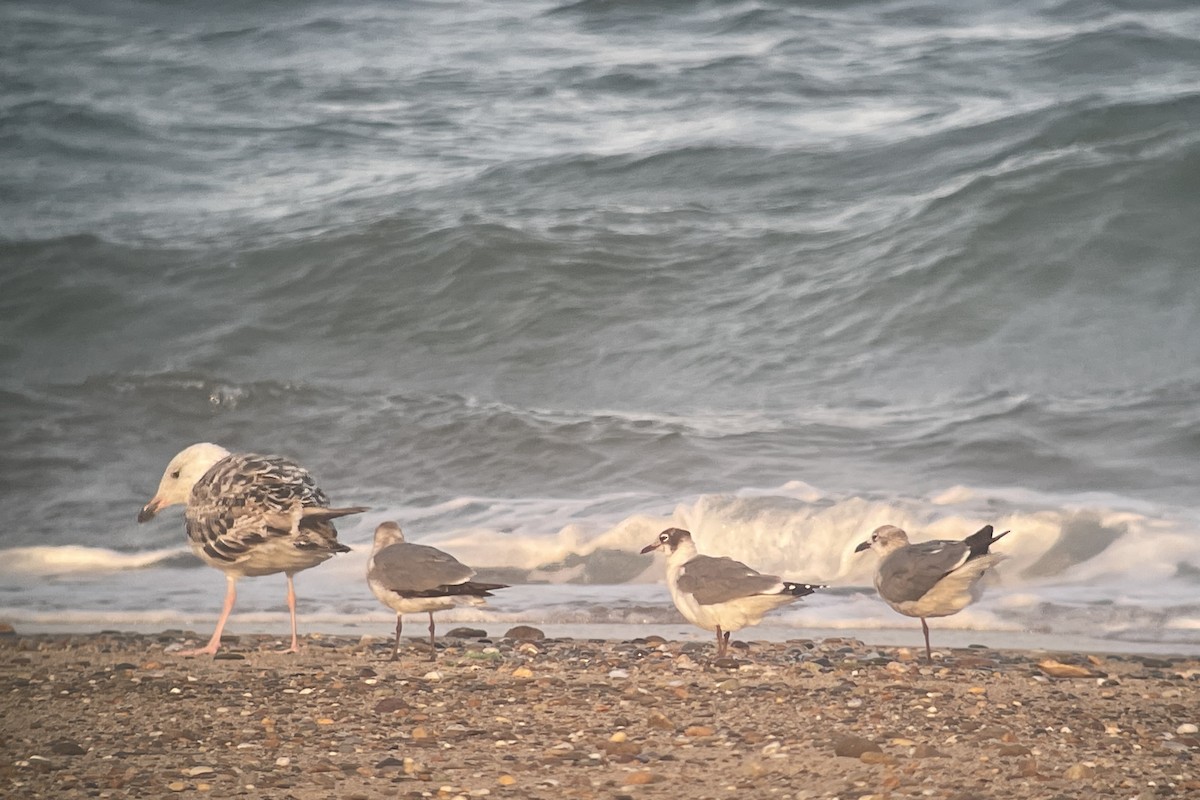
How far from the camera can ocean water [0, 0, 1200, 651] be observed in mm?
8383

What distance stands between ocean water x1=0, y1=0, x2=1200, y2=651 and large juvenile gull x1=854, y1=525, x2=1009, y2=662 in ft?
2.69

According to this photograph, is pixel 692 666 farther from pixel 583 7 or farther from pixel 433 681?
pixel 583 7

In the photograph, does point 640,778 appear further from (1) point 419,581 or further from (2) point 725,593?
(1) point 419,581

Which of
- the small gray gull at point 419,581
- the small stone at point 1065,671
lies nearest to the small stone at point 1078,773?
the small stone at point 1065,671

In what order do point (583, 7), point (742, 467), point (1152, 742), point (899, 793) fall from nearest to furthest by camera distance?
point (899, 793) → point (1152, 742) → point (742, 467) → point (583, 7)

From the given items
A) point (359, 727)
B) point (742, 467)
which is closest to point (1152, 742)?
point (359, 727)

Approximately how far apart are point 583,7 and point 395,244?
524 centimetres

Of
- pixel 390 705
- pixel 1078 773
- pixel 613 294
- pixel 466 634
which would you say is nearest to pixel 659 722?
pixel 390 705

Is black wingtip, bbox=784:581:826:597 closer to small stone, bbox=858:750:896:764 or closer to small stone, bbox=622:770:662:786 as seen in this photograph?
small stone, bbox=858:750:896:764

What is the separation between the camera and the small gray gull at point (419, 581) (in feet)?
20.0

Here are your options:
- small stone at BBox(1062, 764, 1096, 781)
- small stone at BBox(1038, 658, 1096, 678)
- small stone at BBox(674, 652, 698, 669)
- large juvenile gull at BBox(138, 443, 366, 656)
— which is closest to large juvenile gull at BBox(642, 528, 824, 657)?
small stone at BBox(674, 652, 698, 669)

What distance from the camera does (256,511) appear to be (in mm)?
6172

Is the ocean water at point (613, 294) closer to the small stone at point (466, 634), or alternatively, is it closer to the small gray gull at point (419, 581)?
the small stone at point (466, 634)

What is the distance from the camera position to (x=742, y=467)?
977cm
